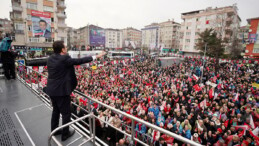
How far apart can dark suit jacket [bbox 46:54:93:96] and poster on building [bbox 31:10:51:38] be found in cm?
1981

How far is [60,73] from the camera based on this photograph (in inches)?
95.0

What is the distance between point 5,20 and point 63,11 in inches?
2896

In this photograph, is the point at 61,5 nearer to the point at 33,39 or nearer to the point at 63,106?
the point at 33,39

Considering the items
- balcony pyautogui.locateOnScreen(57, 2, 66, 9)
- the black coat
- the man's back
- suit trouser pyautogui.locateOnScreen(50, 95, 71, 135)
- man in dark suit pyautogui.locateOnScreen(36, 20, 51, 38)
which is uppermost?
balcony pyautogui.locateOnScreen(57, 2, 66, 9)

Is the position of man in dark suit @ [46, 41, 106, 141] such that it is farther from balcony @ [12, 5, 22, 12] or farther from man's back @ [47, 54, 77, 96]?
balcony @ [12, 5, 22, 12]

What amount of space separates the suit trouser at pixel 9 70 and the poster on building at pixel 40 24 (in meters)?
13.8

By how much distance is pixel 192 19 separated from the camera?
45.8m

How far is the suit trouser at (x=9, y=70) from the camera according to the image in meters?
6.55

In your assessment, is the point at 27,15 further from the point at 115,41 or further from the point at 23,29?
the point at 115,41

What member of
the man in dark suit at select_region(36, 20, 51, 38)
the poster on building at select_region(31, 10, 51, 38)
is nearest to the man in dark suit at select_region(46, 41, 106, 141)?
the poster on building at select_region(31, 10, 51, 38)

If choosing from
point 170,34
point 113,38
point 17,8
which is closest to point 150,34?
point 170,34

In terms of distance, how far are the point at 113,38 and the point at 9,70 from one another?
10221cm

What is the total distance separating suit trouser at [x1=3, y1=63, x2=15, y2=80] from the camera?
21.5 ft

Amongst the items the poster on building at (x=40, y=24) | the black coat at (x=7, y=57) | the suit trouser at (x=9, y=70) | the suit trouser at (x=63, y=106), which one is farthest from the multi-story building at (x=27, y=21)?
the suit trouser at (x=63, y=106)
